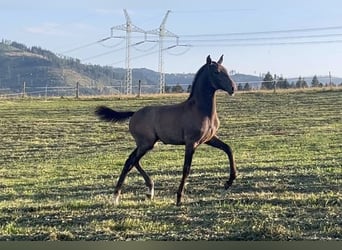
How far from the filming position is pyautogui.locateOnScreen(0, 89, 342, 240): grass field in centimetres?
615

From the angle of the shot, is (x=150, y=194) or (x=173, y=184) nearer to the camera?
(x=150, y=194)

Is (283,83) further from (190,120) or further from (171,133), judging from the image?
(190,120)

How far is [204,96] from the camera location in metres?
8.43

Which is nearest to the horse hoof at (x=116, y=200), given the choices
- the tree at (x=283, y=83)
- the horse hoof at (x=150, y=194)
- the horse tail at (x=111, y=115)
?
the horse hoof at (x=150, y=194)

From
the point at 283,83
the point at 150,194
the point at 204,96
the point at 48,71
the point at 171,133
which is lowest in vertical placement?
the point at 150,194

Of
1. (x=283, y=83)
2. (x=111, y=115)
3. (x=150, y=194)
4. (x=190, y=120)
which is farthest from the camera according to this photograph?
(x=283, y=83)

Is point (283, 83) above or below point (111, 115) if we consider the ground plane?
above

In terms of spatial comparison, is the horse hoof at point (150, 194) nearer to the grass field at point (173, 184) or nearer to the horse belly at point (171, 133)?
the grass field at point (173, 184)

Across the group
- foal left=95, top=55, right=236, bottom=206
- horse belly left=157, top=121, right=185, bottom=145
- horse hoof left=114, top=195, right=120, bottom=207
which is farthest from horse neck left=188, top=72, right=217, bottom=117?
horse hoof left=114, top=195, right=120, bottom=207

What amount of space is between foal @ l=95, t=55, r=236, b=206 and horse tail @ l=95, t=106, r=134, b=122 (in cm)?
60

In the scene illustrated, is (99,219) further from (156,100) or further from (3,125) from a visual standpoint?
(156,100)

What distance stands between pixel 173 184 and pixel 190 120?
2835 mm

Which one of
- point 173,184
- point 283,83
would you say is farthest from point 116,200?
point 283,83

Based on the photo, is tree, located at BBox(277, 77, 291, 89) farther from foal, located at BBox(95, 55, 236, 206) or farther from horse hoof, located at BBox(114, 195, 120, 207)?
horse hoof, located at BBox(114, 195, 120, 207)
